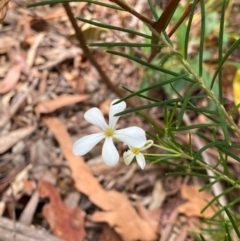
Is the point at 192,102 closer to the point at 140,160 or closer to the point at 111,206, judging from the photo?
the point at 111,206

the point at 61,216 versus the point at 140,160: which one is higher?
the point at 140,160

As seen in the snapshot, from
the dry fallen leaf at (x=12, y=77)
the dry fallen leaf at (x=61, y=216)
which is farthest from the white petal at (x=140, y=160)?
the dry fallen leaf at (x=12, y=77)

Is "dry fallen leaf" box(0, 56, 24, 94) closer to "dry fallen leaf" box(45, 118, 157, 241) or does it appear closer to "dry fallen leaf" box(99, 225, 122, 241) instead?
"dry fallen leaf" box(45, 118, 157, 241)

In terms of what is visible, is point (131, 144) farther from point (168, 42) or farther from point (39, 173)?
point (39, 173)

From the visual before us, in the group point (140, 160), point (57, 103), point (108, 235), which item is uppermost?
point (57, 103)

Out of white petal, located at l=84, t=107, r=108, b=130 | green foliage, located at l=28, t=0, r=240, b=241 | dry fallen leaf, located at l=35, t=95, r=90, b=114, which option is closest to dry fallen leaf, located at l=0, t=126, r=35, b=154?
dry fallen leaf, located at l=35, t=95, r=90, b=114

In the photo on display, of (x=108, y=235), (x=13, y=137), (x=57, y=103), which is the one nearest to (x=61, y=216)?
(x=108, y=235)
